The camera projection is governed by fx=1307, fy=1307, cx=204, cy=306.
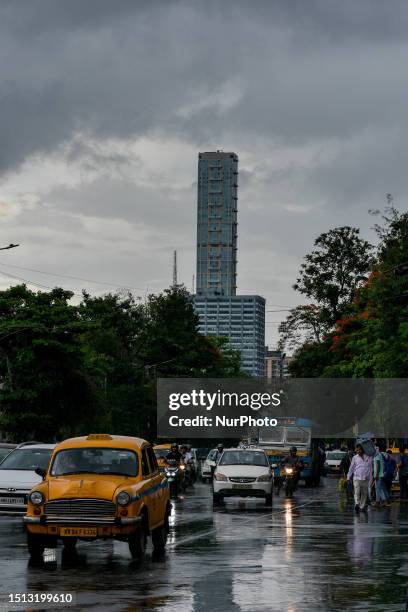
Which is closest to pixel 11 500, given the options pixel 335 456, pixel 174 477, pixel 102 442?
pixel 102 442

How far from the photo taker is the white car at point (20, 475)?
2489 centimetres

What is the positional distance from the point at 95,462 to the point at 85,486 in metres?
1.28

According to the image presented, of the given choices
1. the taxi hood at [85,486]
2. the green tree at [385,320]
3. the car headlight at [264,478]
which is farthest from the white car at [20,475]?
the green tree at [385,320]

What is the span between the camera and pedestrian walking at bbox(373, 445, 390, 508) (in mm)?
38781

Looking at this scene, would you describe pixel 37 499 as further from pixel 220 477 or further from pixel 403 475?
pixel 403 475

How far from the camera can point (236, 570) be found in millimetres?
A: 17125

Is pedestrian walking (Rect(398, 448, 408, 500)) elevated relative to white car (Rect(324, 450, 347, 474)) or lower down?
lower down

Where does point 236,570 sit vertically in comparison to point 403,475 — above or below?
below

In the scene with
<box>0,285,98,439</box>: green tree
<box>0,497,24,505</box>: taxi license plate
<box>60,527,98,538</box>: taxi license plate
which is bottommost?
<box>60,527,98,538</box>: taxi license plate

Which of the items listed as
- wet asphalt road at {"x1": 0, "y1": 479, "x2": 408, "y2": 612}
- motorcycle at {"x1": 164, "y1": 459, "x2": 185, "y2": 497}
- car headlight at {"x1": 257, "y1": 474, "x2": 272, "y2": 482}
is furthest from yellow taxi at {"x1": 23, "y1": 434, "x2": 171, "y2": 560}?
motorcycle at {"x1": 164, "y1": 459, "x2": 185, "y2": 497}

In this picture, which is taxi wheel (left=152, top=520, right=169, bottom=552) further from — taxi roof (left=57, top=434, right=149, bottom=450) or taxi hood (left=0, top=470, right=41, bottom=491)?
taxi hood (left=0, top=470, right=41, bottom=491)

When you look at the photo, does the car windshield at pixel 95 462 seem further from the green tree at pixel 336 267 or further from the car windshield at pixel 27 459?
the green tree at pixel 336 267

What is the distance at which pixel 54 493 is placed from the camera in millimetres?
18141

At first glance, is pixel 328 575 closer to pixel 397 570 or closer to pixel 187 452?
pixel 397 570
